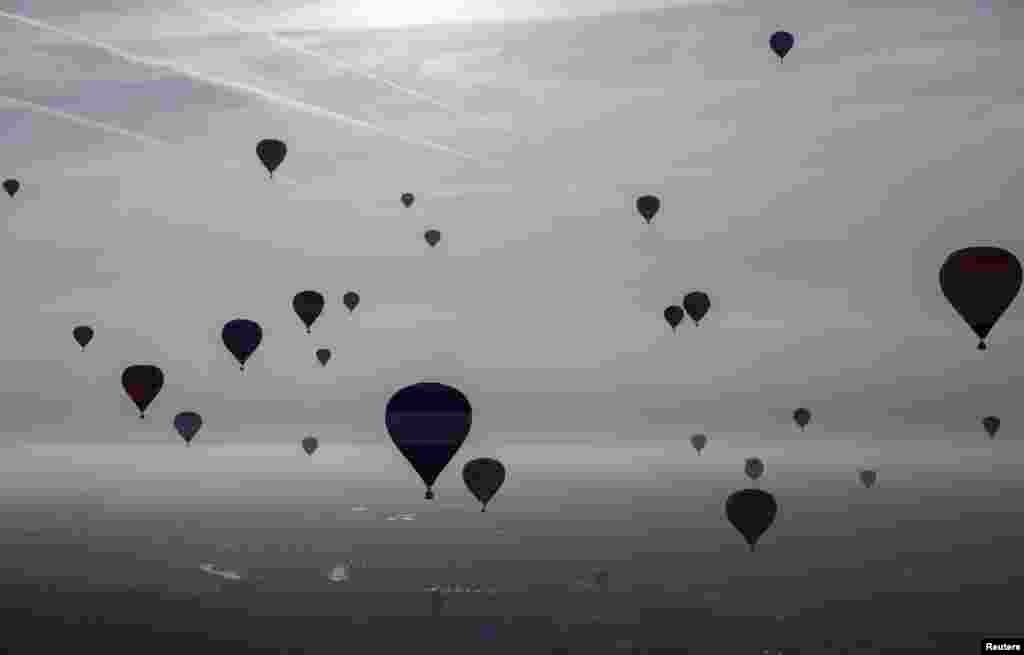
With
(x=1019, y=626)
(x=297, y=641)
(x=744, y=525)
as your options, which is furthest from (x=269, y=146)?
(x=1019, y=626)

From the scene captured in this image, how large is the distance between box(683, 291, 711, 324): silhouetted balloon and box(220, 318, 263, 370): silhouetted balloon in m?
24.3

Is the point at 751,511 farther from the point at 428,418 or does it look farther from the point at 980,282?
the point at 428,418

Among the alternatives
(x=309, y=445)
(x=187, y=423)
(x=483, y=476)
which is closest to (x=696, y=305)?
(x=483, y=476)

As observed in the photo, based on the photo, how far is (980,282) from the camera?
45.0 m

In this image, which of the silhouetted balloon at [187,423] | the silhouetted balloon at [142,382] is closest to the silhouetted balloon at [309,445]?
the silhouetted balloon at [187,423]

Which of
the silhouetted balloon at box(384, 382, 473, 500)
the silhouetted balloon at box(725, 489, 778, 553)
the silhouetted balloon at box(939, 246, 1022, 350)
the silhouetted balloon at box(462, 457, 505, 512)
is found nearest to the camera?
the silhouetted balloon at box(939, 246, 1022, 350)

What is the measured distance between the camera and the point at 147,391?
212 feet

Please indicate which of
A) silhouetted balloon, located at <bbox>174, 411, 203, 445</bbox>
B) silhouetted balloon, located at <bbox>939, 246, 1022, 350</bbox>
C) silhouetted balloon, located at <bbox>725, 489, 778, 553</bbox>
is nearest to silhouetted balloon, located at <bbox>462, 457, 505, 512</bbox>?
silhouetted balloon, located at <bbox>725, 489, 778, 553</bbox>

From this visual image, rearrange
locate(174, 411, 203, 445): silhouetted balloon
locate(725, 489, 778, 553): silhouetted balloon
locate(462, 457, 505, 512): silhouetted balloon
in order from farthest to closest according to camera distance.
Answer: locate(174, 411, 203, 445): silhouetted balloon, locate(725, 489, 778, 553): silhouetted balloon, locate(462, 457, 505, 512): silhouetted balloon

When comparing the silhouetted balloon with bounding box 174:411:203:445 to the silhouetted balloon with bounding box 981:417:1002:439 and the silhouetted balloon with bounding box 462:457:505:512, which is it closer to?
the silhouetted balloon with bounding box 462:457:505:512

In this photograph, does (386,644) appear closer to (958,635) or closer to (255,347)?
(958,635)

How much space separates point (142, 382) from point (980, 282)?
44969 mm

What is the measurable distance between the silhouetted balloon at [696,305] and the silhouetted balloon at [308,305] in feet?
68.5

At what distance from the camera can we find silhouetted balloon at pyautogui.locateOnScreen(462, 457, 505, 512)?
76625mm
